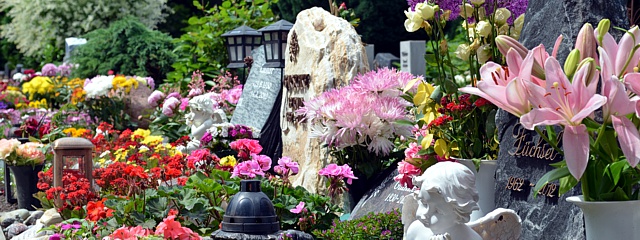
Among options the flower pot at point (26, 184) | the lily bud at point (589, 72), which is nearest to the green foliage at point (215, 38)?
the flower pot at point (26, 184)

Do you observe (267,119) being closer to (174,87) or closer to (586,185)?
(174,87)

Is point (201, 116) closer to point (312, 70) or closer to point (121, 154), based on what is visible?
point (121, 154)

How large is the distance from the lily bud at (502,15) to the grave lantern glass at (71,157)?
9.97 feet

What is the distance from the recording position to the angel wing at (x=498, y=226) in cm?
332

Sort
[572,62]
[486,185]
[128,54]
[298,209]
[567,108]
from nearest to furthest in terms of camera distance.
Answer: [567,108] → [572,62] → [486,185] → [298,209] → [128,54]

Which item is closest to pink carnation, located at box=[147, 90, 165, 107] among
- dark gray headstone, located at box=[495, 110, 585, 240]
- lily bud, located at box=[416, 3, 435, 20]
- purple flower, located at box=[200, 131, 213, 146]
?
purple flower, located at box=[200, 131, 213, 146]

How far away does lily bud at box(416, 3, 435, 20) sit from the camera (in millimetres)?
4449

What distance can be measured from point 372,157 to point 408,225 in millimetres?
2215

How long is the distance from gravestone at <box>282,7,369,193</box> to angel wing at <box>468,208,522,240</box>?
2955 mm

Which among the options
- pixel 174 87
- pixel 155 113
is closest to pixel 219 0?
pixel 174 87

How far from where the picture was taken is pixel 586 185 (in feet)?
8.57

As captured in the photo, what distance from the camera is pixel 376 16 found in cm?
1794

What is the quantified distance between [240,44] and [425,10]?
5.94 meters

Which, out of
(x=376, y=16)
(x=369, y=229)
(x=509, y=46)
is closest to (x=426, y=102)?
(x=369, y=229)
